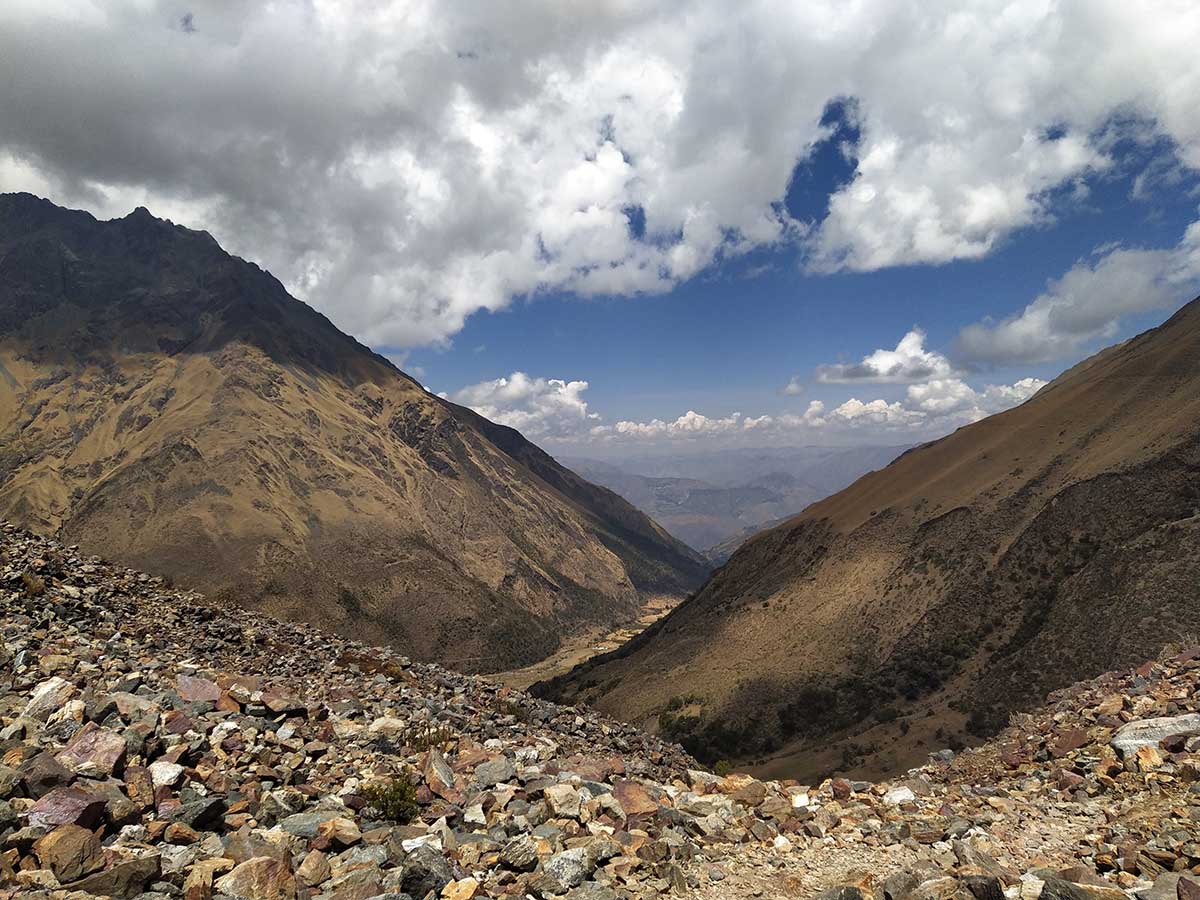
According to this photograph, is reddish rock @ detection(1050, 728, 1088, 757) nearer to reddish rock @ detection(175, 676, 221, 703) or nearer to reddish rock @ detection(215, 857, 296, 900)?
reddish rock @ detection(215, 857, 296, 900)

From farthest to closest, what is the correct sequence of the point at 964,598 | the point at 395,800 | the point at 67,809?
the point at 964,598
the point at 395,800
the point at 67,809

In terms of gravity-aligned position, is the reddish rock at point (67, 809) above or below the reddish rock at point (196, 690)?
below

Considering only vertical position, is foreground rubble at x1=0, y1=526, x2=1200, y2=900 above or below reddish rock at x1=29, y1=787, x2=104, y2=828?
below

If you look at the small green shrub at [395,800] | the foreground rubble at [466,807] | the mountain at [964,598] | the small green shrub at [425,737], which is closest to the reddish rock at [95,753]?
the foreground rubble at [466,807]

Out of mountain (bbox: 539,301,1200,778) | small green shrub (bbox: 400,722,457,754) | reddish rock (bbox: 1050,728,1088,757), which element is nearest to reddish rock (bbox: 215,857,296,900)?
small green shrub (bbox: 400,722,457,754)

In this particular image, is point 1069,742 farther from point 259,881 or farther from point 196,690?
point 196,690

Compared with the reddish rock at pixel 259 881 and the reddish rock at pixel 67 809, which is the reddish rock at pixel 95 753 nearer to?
the reddish rock at pixel 67 809

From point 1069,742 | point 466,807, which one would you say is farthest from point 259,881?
point 1069,742
